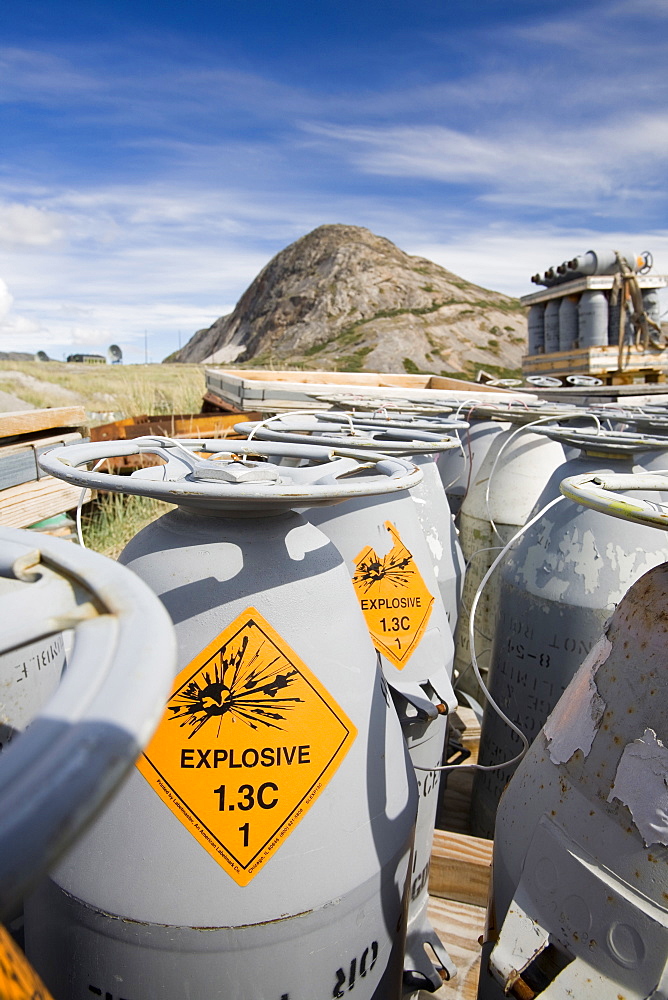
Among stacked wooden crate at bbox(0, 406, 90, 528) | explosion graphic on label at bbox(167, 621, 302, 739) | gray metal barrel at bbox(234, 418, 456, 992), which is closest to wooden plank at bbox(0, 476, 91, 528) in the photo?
stacked wooden crate at bbox(0, 406, 90, 528)

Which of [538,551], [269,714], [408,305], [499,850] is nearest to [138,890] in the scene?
[269,714]

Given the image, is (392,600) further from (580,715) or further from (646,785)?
(646,785)

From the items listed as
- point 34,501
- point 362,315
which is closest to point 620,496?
point 34,501

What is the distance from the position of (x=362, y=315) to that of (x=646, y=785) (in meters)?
45.4

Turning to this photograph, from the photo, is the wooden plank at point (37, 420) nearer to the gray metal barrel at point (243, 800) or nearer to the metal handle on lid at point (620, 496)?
the gray metal barrel at point (243, 800)

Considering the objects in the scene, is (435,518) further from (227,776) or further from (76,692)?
(76,692)

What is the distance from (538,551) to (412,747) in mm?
774

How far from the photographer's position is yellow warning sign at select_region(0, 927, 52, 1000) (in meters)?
0.39

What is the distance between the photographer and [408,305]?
46094 millimetres

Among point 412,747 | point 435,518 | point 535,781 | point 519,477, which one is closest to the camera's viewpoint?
point 535,781

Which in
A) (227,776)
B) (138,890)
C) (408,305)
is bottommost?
(138,890)

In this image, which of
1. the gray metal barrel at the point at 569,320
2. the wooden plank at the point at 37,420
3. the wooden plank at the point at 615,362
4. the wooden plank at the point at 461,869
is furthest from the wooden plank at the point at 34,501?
the gray metal barrel at the point at 569,320

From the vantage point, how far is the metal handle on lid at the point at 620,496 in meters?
1.07

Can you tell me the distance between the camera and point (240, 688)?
1193 millimetres
